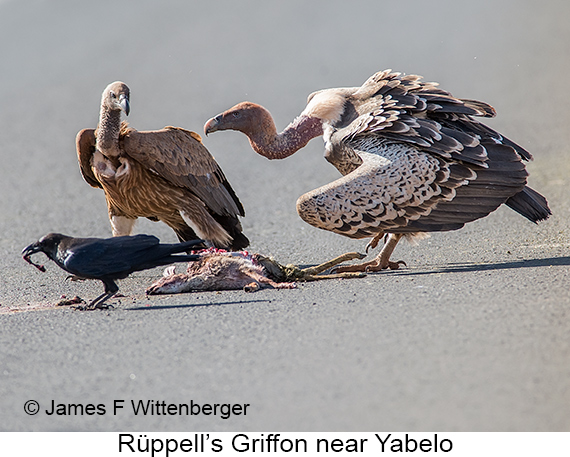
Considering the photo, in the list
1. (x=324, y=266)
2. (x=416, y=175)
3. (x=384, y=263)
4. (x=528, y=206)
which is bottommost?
(x=324, y=266)

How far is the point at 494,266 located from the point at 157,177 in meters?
3.39

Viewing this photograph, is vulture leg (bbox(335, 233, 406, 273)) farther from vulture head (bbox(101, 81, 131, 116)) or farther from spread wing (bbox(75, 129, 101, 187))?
spread wing (bbox(75, 129, 101, 187))

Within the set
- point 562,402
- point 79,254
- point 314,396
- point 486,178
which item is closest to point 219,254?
point 79,254

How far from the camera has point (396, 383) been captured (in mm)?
3953

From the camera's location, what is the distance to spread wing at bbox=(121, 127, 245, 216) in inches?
302

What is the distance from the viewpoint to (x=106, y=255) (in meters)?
6.05

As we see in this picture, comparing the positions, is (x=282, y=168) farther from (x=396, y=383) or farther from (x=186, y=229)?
(x=396, y=383)

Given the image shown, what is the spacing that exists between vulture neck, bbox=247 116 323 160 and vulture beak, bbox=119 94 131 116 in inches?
55.3

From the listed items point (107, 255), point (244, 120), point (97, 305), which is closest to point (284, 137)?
point (244, 120)

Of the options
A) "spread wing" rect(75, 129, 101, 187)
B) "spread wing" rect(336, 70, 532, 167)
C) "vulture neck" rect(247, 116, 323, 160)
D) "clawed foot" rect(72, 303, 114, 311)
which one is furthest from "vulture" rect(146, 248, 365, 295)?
"spread wing" rect(75, 129, 101, 187)

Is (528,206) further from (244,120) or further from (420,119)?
(244,120)

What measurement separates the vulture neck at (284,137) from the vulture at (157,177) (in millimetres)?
583

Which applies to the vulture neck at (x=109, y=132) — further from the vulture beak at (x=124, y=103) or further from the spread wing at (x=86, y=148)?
the spread wing at (x=86, y=148)

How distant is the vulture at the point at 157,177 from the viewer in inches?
301
